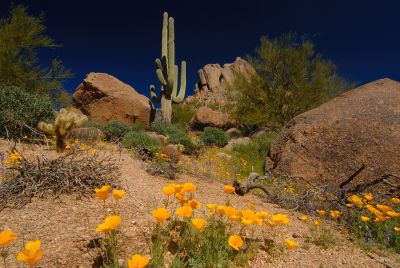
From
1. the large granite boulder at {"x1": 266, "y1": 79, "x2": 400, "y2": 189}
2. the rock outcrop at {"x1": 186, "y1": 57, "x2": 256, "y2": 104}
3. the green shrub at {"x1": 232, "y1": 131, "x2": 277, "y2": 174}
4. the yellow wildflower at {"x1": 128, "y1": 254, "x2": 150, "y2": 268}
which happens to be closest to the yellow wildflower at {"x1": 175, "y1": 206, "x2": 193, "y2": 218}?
the yellow wildflower at {"x1": 128, "y1": 254, "x2": 150, "y2": 268}

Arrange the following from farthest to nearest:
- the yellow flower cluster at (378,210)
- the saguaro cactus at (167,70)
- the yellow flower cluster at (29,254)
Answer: the saguaro cactus at (167,70)
the yellow flower cluster at (378,210)
the yellow flower cluster at (29,254)

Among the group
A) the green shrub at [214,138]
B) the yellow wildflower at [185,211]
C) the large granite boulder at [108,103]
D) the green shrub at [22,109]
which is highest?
the large granite boulder at [108,103]

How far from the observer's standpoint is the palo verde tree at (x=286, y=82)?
15.4 m

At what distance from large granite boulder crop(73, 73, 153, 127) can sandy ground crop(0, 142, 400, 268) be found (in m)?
13.2

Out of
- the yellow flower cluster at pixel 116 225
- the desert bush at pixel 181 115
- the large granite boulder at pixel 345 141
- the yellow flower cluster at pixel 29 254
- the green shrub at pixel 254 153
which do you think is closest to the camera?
the yellow flower cluster at pixel 29 254

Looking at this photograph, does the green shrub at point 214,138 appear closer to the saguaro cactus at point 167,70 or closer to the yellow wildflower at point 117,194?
the saguaro cactus at point 167,70

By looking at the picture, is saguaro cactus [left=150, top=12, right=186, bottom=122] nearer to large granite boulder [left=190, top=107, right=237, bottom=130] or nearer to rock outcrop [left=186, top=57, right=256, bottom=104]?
large granite boulder [left=190, top=107, right=237, bottom=130]

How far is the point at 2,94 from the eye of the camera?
28.1 ft

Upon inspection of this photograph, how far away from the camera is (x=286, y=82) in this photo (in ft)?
51.7

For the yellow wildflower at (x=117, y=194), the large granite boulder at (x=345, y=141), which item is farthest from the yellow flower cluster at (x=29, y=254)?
the large granite boulder at (x=345, y=141)

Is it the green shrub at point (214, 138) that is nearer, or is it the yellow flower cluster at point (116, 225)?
the yellow flower cluster at point (116, 225)

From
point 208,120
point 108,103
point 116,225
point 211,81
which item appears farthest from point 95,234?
point 211,81

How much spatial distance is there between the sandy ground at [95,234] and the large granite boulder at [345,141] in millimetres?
2607

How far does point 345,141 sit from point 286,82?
10.3 m
